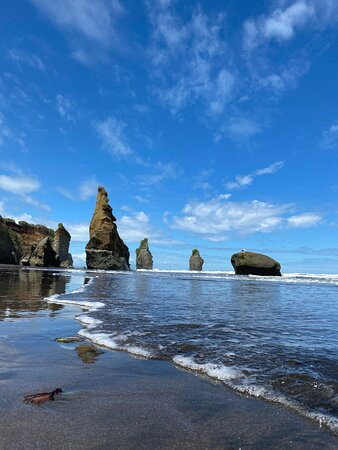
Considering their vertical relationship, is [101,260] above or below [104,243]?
below

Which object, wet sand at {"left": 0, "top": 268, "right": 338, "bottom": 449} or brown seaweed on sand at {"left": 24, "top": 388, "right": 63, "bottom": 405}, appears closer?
wet sand at {"left": 0, "top": 268, "right": 338, "bottom": 449}

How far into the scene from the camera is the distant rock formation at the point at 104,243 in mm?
54625

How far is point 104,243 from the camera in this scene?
55.7 metres

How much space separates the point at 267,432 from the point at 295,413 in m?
0.53

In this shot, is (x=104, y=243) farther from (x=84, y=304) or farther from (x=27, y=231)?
(x=84, y=304)

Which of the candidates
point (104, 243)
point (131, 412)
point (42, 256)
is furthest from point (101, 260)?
point (131, 412)

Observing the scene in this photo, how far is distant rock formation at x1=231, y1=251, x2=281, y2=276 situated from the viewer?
141 feet

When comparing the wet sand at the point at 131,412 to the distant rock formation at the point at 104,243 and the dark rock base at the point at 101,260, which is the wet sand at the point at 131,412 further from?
the distant rock formation at the point at 104,243

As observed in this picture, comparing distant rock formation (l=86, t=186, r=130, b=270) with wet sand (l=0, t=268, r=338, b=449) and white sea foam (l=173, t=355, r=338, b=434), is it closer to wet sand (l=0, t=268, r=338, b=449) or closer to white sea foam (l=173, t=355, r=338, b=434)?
wet sand (l=0, t=268, r=338, b=449)

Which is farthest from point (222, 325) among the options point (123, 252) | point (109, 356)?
point (123, 252)

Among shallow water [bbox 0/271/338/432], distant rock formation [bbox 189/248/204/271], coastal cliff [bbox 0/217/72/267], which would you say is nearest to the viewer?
shallow water [bbox 0/271/338/432]

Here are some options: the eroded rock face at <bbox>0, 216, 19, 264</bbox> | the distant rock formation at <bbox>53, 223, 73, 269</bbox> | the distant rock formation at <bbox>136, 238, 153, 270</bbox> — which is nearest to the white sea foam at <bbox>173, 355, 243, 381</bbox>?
the eroded rock face at <bbox>0, 216, 19, 264</bbox>

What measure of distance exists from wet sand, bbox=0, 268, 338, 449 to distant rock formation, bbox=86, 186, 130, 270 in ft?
167

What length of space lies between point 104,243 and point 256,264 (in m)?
25.0
